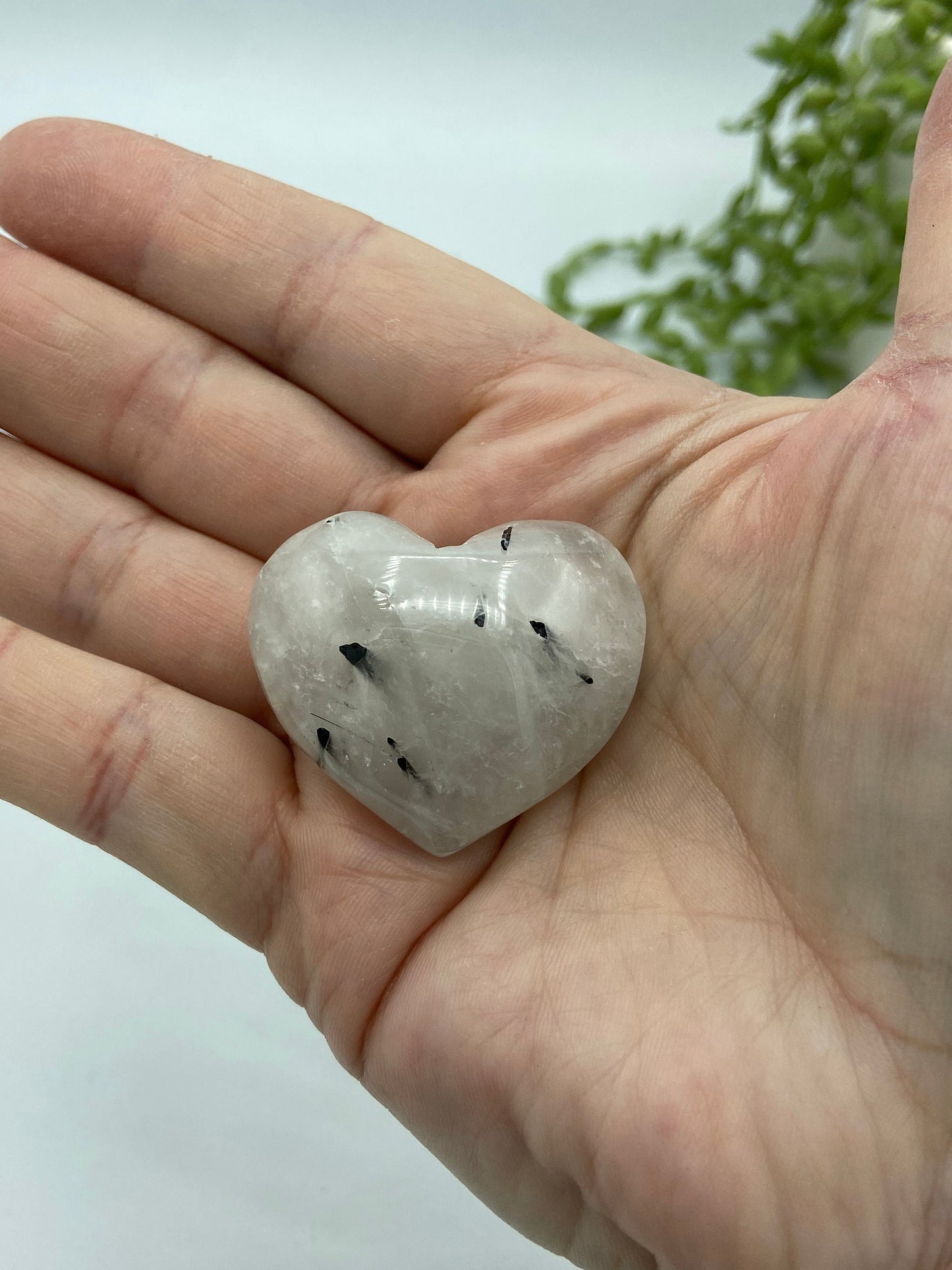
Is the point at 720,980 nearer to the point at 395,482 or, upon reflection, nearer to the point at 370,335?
the point at 395,482

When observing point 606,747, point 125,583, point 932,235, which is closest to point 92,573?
point 125,583

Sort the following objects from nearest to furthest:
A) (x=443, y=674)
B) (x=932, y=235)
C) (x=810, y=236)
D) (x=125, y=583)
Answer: (x=932, y=235) < (x=443, y=674) < (x=125, y=583) < (x=810, y=236)

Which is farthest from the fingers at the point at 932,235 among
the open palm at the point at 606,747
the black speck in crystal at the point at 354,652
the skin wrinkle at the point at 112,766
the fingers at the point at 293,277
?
the skin wrinkle at the point at 112,766

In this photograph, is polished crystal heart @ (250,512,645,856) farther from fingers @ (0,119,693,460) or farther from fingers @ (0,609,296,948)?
fingers @ (0,119,693,460)

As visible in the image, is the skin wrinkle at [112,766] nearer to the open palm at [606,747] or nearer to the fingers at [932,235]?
the open palm at [606,747]

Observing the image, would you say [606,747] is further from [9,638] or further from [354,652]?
[9,638]

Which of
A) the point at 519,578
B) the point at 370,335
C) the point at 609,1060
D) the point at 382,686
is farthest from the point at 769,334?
the point at 609,1060
